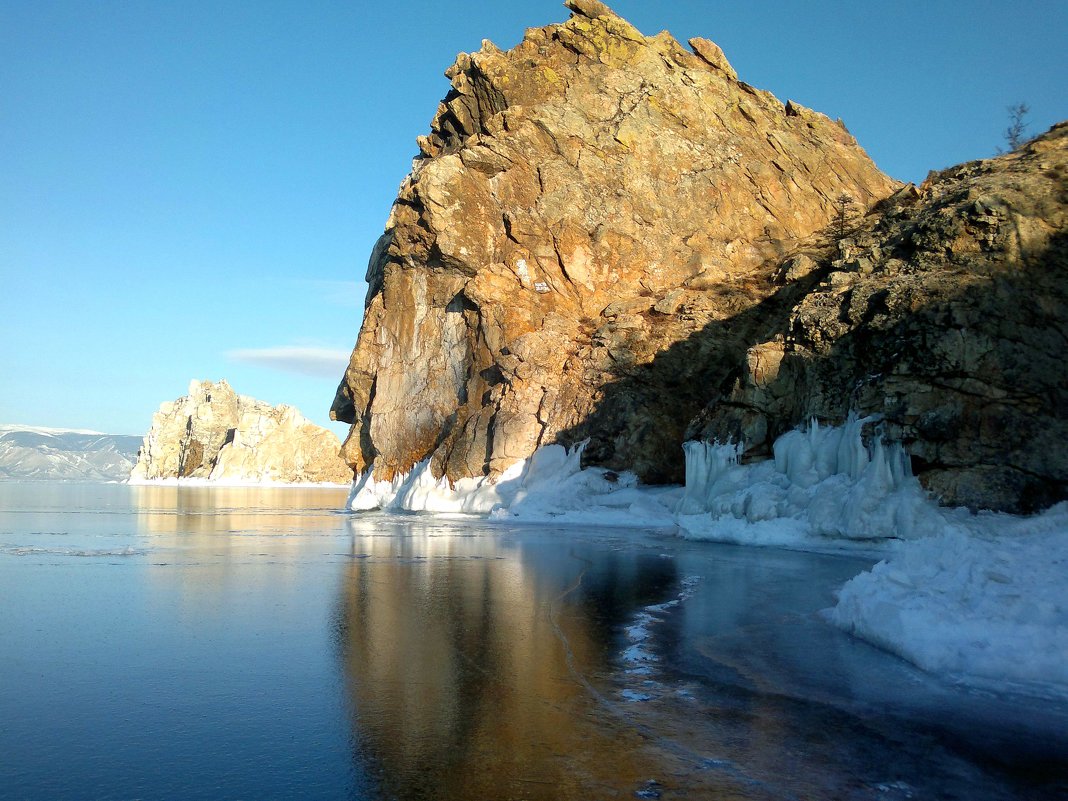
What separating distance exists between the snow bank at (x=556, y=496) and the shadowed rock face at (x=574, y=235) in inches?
54.8

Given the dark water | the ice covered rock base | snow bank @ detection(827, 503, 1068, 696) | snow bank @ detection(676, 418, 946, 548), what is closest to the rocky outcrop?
the ice covered rock base

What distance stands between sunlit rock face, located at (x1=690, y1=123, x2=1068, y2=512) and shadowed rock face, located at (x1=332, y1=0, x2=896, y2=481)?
14003 mm

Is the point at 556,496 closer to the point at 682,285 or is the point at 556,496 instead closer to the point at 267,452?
the point at 682,285

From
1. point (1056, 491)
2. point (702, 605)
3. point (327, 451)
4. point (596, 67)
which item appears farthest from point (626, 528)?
point (327, 451)

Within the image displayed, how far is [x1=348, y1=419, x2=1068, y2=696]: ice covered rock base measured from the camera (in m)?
9.35

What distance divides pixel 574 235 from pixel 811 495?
3530 centimetres

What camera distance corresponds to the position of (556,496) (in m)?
44.8

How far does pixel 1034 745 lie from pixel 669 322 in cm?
4436

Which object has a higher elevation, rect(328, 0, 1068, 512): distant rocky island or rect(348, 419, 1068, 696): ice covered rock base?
rect(328, 0, 1068, 512): distant rocky island

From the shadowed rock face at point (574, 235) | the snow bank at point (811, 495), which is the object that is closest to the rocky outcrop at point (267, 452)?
the shadowed rock face at point (574, 235)

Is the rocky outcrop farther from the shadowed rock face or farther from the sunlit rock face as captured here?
the sunlit rock face

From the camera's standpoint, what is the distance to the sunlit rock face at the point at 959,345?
24.4m

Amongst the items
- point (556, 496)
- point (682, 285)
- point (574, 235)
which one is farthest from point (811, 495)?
point (574, 235)

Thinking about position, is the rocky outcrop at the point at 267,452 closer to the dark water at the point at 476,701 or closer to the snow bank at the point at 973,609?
the dark water at the point at 476,701
